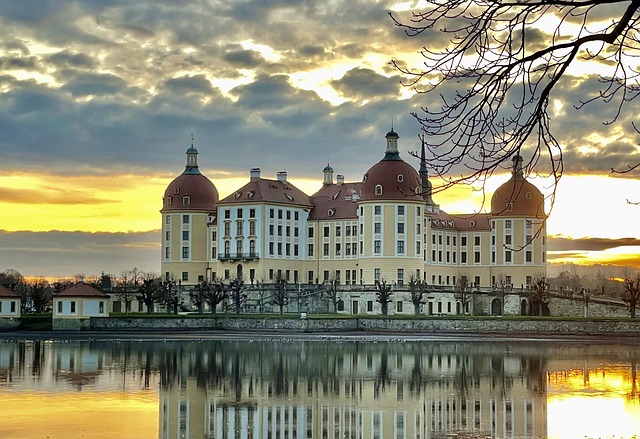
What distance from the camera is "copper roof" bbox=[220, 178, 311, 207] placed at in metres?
104

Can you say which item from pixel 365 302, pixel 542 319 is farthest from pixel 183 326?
pixel 542 319

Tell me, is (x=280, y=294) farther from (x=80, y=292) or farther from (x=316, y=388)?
(x=316, y=388)

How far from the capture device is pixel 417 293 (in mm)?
93312

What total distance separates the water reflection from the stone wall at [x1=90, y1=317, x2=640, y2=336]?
48.8 ft

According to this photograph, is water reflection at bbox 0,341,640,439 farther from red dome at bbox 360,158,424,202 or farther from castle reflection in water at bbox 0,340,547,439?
red dome at bbox 360,158,424,202

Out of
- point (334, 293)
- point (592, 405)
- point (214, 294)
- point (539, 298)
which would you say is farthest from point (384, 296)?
point (592, 405)

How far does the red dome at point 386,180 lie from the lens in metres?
98.0

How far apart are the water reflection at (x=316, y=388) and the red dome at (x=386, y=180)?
121ft

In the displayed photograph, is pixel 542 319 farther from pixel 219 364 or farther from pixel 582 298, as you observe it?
pixel 219 364

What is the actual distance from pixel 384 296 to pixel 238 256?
62.2ft

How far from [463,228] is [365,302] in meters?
20.3

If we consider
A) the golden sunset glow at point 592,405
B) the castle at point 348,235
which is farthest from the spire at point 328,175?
the golden sunset glow at point 592,405

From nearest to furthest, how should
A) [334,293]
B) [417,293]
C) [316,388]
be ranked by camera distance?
1. [316,388]
2. [417,293]
3. [334,293]

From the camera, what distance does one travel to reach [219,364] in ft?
160
